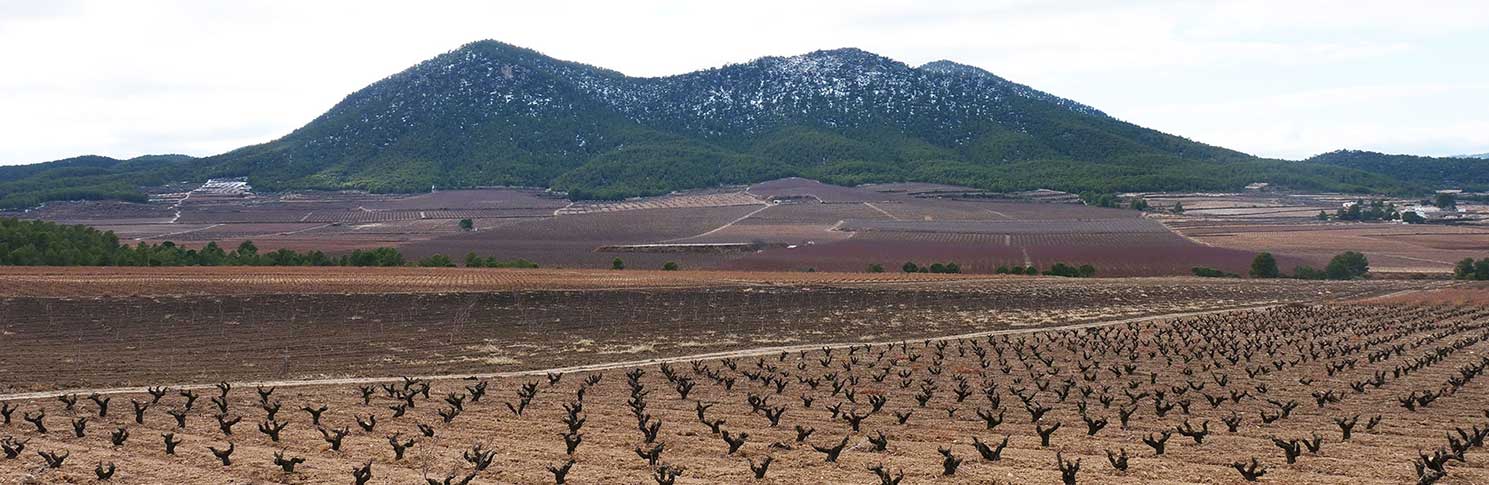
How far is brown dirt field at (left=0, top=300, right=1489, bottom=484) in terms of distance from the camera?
18.8 m

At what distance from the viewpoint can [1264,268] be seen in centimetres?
9469

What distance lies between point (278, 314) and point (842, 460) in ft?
134

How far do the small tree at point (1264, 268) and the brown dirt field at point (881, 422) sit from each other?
54216mm

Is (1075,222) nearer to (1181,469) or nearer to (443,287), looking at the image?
(443,287)

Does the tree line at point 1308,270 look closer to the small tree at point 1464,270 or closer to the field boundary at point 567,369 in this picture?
the small tree at point 1464,270

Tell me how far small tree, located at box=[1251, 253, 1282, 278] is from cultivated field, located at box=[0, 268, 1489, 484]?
27478mm

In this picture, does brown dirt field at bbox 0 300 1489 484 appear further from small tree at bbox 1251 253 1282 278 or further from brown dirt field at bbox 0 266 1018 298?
small tree at bbox 1251 253 1282 278

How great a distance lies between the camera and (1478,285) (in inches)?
3174

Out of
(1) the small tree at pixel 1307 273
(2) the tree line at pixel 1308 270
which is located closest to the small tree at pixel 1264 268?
(2) the tree line at pixel 1308 270

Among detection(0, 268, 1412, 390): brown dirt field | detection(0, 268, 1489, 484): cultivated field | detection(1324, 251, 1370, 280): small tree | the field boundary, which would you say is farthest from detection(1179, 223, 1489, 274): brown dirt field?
the field boundary

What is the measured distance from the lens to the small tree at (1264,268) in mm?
94688

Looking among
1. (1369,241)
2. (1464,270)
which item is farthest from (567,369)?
(1369,241)

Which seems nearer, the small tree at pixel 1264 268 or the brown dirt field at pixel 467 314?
the brown dirt field at pixel 467 314

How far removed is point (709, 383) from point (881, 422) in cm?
887
